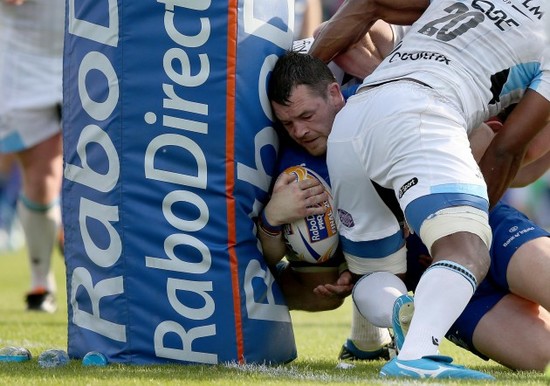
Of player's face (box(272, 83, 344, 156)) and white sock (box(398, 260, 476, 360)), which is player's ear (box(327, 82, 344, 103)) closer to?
player's face (box(272, 83, 344, 156))

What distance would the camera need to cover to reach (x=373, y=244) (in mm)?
4145

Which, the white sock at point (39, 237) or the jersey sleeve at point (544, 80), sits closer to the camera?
the jersey sleeve at point (544, 80)

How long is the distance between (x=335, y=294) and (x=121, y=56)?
1.25m

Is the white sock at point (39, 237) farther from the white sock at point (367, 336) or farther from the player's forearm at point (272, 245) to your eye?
the player's forearm at point (272, 245)

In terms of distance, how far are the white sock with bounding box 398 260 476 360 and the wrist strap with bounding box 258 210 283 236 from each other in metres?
0.76

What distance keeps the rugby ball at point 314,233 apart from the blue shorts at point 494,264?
0.47 m

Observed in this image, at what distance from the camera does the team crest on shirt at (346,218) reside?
4.12 metres

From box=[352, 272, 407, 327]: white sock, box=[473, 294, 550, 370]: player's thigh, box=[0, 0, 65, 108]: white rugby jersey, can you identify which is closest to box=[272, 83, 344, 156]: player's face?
box=[352, 272, 407, 327]: white sock

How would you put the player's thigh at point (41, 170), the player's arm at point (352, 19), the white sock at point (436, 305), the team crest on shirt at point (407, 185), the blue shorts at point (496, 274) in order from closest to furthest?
the white sock at point (436, 305)
the team crest on shirt at point (407, 185)
the blue shorts at point (496, 274)
the player's arm at point (352, 19)
the player's thigh at point (41, 170)

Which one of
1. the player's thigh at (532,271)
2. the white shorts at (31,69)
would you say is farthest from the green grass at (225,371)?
the white shorts at (31,69)

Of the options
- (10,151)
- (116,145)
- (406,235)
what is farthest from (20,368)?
(10,151)

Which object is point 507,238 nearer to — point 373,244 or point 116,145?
point 373,244

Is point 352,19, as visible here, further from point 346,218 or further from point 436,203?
point 436,203

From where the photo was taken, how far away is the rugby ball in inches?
167
